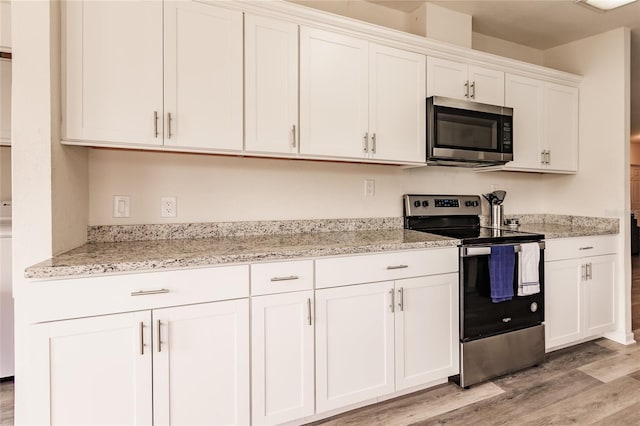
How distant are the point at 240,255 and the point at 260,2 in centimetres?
133

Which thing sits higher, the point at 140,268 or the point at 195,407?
the point at 140,268

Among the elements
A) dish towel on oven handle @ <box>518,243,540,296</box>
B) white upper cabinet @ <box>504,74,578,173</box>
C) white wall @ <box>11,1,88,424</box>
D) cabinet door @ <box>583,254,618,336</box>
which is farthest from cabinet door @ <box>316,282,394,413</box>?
cabinet door @ <box>583,254,618,336</box>

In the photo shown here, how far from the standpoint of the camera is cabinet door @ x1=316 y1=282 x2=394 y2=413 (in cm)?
176

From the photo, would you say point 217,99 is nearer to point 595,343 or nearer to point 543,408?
point 543,408

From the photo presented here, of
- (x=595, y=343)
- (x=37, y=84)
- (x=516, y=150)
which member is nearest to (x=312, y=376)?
(x=37, y=84)

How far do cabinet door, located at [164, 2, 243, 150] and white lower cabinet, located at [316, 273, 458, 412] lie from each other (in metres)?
0.99

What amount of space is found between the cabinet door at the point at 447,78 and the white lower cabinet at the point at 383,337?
124 centimetres

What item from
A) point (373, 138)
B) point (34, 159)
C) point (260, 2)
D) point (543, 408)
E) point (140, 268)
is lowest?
point (543, 408)

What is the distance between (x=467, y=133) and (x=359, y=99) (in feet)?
2.71


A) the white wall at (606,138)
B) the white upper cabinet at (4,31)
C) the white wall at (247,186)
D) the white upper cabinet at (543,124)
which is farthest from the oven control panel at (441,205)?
the white upper cabinet at (4,31)

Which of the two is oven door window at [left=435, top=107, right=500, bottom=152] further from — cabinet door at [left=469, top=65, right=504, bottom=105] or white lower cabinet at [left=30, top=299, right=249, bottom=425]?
white lower cabinet at [left=30, top=299, right=249, bottom=425]

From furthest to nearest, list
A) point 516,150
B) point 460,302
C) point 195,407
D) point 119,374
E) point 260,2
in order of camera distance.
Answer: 1. point 516,150
2. point 460,302
3. point 260,2
4. point 195,407
5. point 119,374

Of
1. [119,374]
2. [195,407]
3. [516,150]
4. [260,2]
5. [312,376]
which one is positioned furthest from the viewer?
[516,150]

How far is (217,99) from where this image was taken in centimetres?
182
